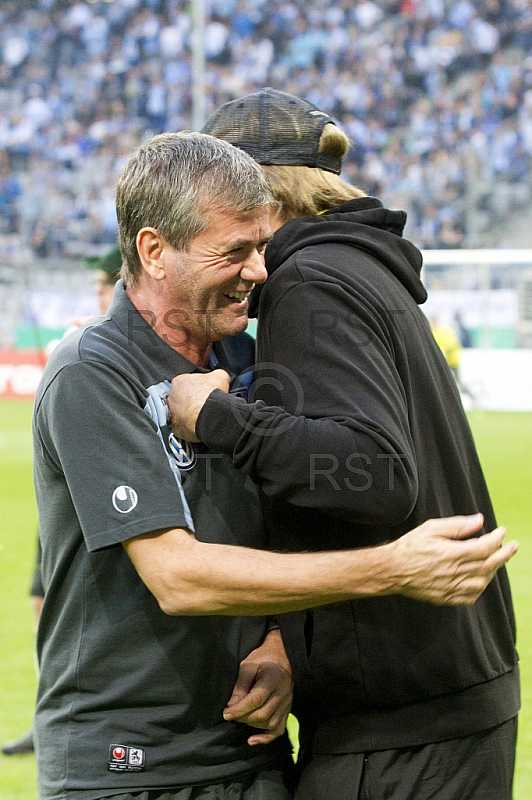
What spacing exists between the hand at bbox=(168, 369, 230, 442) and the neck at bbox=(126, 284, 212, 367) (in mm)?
139

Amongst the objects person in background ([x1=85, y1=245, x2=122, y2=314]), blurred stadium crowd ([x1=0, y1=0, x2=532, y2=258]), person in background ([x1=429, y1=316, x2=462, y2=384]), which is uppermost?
person in background ([x1=85, y1=245, x2=122, y2=314])

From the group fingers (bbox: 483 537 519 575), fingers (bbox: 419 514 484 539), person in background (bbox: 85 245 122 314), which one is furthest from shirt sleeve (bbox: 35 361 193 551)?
person in background (bbox: 85 245 122 314)

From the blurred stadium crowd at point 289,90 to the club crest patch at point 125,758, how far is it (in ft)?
61.0

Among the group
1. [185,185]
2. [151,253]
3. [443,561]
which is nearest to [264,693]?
[443,561]

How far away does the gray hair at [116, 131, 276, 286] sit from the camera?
202cm

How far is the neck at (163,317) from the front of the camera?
2.15 meters

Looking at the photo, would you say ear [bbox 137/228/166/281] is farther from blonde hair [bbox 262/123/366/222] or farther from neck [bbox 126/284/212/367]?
blonde hair [bbox 262/123/366/222]

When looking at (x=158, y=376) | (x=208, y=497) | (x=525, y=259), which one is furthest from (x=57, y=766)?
(x=525, y=259)

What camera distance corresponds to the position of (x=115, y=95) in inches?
958

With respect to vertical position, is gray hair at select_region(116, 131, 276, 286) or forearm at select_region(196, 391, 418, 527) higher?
gray hair at select_region(116, 131, 276, 286)

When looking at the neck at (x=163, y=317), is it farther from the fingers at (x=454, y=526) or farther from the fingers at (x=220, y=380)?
the fingers at (x=454, y=526)

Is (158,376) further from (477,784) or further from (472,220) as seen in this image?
(472,220)

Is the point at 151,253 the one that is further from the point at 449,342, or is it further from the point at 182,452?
the point at 449,342

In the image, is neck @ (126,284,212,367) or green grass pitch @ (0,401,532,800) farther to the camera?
green grass pitch @ (0,401,532,800)
